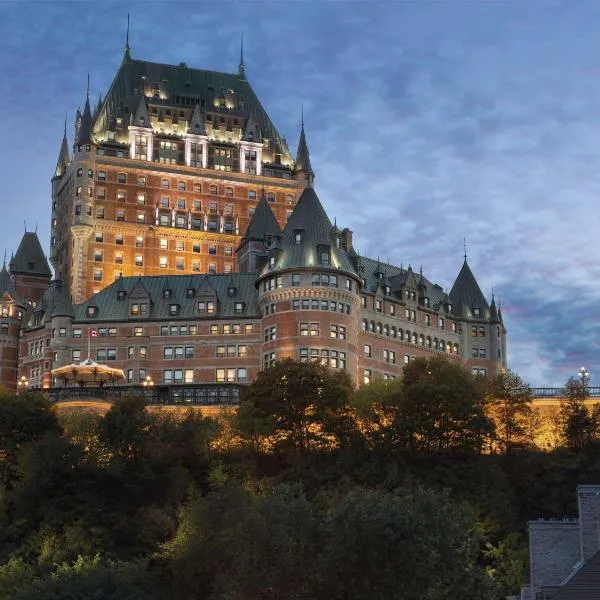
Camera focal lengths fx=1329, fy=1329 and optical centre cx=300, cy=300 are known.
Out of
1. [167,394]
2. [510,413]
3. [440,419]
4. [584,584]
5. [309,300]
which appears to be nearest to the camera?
[584,584]

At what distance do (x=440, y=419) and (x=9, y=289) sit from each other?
257 ft

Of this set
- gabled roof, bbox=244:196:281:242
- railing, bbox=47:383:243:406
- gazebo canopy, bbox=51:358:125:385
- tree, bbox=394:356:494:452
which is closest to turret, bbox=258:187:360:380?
railing, bbox=47:383:243:406

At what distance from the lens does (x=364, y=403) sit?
135375mm

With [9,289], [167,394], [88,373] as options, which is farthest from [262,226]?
[88,373]

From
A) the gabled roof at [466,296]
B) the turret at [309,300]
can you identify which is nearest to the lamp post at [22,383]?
the turret at [309,300]

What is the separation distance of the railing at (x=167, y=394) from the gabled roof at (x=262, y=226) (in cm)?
3839

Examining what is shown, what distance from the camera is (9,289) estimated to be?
183875 mm

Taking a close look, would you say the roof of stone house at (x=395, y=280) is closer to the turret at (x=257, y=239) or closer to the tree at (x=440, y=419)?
the turret at (x=257, y=239)

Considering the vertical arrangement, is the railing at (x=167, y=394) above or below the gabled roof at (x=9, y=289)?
below

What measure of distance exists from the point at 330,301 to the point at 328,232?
9.57m

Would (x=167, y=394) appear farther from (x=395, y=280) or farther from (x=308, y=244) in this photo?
(x=395, y=280)

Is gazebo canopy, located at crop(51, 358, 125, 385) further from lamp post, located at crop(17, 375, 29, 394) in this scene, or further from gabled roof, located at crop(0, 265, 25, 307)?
gabled roof, located at crop(0, 265, 25, 307)

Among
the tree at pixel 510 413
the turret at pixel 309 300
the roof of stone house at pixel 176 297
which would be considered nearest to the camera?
the tree at pixel 510 413

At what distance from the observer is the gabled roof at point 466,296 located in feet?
594
